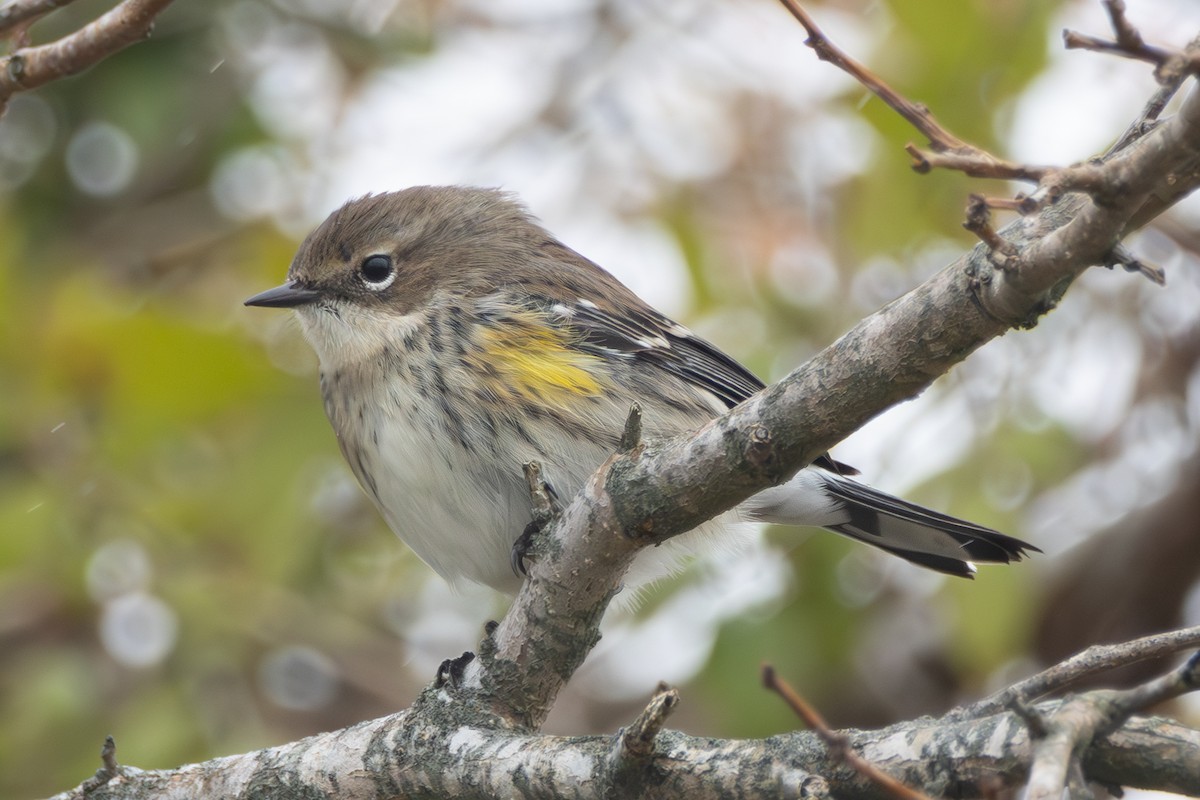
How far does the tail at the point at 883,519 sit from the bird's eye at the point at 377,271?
1.60m

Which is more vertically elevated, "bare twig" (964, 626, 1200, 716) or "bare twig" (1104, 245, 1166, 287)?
"bare twig" (1104, 245, 1166, 287)

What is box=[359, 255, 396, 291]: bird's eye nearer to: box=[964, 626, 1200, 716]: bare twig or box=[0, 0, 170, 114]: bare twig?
box=[0, 0, 170, 114]: bare twig

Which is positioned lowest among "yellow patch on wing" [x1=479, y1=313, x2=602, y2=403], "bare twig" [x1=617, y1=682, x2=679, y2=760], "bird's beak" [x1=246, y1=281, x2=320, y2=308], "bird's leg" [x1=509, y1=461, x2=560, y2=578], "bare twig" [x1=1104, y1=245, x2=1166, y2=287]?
"bare twig" [x1=617, y1=682, x2=679, y2=760]

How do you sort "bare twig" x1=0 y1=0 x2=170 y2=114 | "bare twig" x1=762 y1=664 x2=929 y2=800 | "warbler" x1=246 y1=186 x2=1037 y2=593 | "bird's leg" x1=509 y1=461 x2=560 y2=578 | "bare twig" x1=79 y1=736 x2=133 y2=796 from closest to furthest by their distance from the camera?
"bare twig" x1=762 y1=664 x2=929 y2=800 < "bare twig" x1=0 y1=0 x2=170 y2=114 < "bird's leg" x1=509 y1=461 x2=560 y2=578 < "bare twig" x1=79 y1=736 x2=133 y2=796 < "warbler" x1=246 y1=186 x2=1037 y2=593

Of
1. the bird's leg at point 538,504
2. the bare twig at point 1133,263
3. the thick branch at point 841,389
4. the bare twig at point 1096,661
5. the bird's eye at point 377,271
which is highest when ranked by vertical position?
the bird's eye at point 377,271

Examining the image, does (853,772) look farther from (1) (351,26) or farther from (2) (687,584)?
(1) (351,26)

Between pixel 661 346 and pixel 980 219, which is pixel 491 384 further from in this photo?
pixel 980 219

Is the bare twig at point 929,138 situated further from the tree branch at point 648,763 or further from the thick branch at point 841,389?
the tree branch at point 648,763

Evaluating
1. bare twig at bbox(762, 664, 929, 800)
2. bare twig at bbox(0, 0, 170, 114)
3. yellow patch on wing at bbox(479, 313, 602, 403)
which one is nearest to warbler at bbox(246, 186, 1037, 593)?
yellow patch on wing at bbox(479, 313, 602, 403)

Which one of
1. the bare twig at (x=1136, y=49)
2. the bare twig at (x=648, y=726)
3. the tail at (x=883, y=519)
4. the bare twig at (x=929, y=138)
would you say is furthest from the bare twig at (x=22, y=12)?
the tail at (x=883, y=519)

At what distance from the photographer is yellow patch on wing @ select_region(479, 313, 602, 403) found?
171 inches

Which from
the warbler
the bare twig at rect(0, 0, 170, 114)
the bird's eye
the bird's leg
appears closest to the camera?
the bare twig at rect(0, 0, 170, 114)

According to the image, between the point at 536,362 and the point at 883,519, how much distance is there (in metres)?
1.44

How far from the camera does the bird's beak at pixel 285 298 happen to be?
4.88 meters
